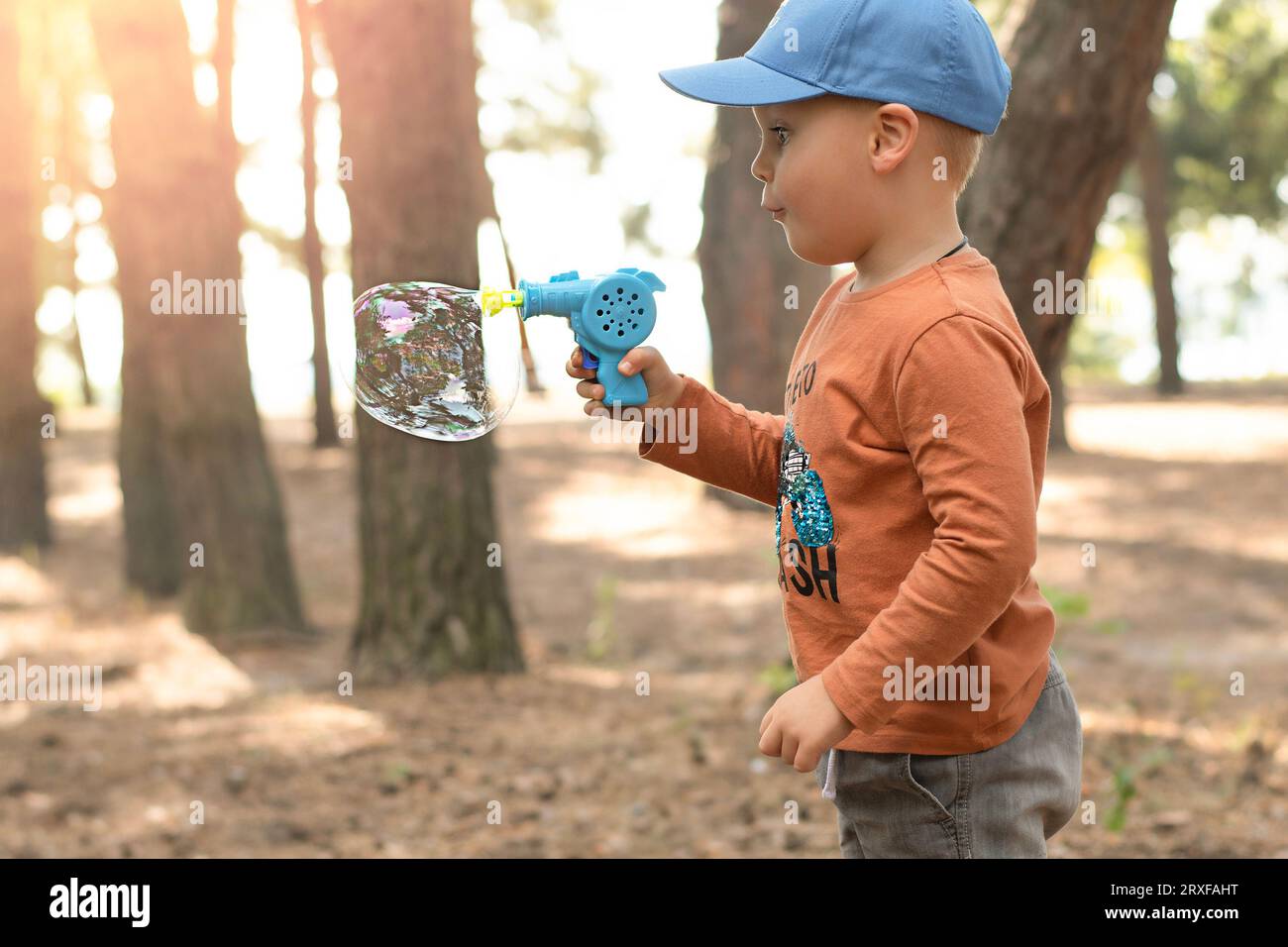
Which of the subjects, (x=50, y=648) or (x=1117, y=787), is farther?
(x=50, y=648)

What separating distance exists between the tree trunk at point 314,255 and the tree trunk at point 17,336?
3498 millimetres

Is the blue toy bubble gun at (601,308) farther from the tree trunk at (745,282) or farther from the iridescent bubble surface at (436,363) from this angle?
the tree trunk at (745,282)

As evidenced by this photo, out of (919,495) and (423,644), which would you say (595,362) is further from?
(423,644)

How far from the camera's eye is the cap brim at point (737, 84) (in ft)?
7.21

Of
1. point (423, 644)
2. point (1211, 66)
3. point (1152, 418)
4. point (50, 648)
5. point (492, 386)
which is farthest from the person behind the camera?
point (1211, 66)

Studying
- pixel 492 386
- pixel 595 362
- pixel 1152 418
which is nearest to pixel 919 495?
pixel 595 362

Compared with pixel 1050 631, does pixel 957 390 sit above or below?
above

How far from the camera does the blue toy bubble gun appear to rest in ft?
7.43

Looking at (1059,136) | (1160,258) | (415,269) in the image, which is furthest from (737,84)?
(1160,258)

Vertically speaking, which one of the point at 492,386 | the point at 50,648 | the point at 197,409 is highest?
the point at 492,386

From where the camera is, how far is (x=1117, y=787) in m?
4.52

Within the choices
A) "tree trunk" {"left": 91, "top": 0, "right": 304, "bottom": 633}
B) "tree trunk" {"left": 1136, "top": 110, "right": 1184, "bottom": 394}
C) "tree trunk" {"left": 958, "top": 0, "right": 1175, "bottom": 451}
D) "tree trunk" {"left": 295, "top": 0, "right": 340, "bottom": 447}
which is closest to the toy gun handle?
"tree trunk" {"left": 958, "top": 0, "right": 1175, "bottom": 451}

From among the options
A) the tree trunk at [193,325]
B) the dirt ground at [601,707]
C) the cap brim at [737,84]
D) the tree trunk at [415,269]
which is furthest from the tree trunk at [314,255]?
the cap brim at [737,84]
